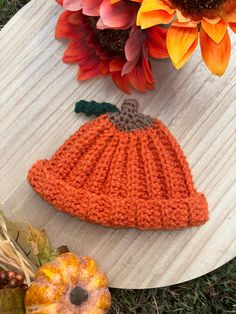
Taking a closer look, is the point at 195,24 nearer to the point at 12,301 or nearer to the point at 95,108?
the point at 95,108

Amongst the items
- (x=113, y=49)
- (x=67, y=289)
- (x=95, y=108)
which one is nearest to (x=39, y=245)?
(x=67, y=289)

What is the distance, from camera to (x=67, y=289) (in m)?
0.88

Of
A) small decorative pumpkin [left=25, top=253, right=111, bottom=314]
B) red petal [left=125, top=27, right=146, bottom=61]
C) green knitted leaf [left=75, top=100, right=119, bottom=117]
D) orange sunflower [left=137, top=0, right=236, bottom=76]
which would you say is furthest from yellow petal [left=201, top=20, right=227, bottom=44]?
small decorative pumpkin [left=25, top=253, right=111, bottom=314]

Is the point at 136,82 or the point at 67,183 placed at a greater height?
the point at 136,82

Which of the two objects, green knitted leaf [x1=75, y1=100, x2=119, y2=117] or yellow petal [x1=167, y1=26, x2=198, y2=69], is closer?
yellow petal [x1=167, y1=26, x2=198, y2=69]

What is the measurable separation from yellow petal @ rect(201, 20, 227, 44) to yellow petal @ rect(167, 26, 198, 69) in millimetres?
21

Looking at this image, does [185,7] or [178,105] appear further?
[178,105]

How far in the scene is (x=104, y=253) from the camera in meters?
0.96

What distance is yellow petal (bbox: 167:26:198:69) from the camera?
86cm

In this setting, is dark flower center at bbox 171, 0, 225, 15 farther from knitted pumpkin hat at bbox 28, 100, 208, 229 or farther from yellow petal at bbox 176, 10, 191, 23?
knitted pumpkin hat at bbox 28, 100, 208, 229

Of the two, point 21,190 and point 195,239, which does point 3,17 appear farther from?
point 195,239

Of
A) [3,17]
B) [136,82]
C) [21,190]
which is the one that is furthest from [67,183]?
[3,17]

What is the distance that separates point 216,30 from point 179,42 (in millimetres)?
59

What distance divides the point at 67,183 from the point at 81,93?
0.55 feet
